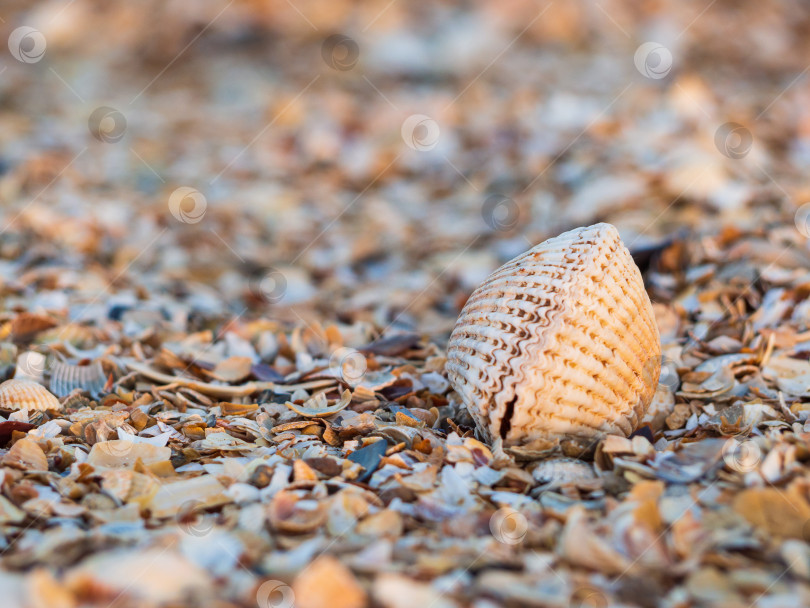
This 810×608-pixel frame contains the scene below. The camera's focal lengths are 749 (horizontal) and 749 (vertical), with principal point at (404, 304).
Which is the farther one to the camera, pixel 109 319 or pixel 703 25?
pixel 703 25

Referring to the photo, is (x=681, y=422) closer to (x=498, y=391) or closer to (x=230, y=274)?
(x=498, y=391)

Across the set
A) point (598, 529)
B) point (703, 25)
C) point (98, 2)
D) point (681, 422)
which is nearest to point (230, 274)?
point (681, 422)

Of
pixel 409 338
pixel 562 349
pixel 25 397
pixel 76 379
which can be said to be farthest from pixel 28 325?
pixel 562 349

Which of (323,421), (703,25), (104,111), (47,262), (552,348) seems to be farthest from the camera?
(703,25)

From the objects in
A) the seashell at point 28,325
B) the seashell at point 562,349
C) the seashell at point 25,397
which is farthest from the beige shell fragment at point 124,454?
the seashell at point 28,325

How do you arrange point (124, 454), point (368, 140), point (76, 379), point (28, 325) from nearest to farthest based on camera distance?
point (124, 454) → point (76, 379) → point (28, 325) → point (368, 140)

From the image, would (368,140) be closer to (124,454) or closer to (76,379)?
(76,379)

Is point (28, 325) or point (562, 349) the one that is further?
A: point (28, 325)
